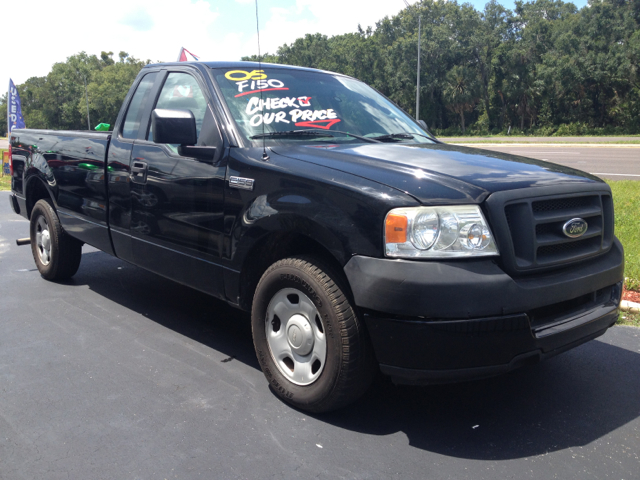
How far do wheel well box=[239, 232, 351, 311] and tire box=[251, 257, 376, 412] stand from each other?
9cm

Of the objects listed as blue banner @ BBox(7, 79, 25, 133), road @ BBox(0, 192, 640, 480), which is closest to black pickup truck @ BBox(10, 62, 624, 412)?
road @ BBox(0, 192, 640, 480)

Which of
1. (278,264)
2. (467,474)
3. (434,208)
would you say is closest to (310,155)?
(278,264)

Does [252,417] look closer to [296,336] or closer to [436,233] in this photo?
[296,336]

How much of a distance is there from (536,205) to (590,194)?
1.75ft

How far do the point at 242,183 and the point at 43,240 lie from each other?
3.46 m

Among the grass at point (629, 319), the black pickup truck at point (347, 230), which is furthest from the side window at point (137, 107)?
the grass at point (629, 319)

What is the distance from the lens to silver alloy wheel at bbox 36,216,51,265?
19.1 ft

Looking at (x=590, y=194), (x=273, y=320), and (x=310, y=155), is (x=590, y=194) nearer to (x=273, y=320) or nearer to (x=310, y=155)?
(x=310, y=155)

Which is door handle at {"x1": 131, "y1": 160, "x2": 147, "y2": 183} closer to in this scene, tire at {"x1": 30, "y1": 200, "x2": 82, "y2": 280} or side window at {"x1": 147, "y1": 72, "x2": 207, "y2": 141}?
side window at {"x1": 147, "y1": 72, "x2": 207, "y2": 141}

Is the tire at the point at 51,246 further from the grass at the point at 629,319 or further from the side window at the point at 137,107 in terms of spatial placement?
the grass at the point at 629,319

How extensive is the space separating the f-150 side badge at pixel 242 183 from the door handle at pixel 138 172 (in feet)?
3.22

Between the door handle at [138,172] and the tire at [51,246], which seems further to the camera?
the tire at [51,246]

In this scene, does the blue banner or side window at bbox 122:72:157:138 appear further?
the blue banner

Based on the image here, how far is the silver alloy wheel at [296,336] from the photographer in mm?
3072
